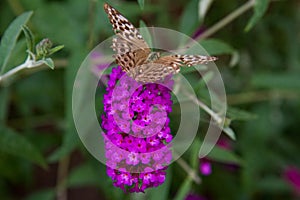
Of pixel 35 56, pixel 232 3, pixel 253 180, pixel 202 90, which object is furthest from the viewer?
pixel 232 3

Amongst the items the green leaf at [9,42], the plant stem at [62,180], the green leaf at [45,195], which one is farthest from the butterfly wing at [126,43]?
the green leaf at [45,195]

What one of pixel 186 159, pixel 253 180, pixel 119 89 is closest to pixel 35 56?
pixel 119 89

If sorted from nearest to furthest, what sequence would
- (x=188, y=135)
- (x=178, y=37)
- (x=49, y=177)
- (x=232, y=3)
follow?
(x=188, y=135)
(x=178, y=37)
(x=232, y=3)
(x=49, y=177)

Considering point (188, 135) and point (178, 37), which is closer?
point (188, 135)

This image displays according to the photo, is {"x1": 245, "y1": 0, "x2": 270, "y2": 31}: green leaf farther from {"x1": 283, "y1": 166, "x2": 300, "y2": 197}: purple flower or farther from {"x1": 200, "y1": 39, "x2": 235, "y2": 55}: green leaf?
{"x1": 283, "y1": 166, "x2": 300, "y2": 197}: purple flower

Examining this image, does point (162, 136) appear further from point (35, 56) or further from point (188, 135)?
point (188, 135)

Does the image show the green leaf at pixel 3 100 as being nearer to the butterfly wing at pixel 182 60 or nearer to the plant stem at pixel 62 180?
the plant stem at pixel 62 180

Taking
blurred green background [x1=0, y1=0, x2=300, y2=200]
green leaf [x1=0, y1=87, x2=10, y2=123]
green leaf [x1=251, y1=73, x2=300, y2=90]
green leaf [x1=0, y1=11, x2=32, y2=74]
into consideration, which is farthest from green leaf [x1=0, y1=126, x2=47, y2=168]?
green leaf [x1=251, y1=73, x2=300, y2=90]
